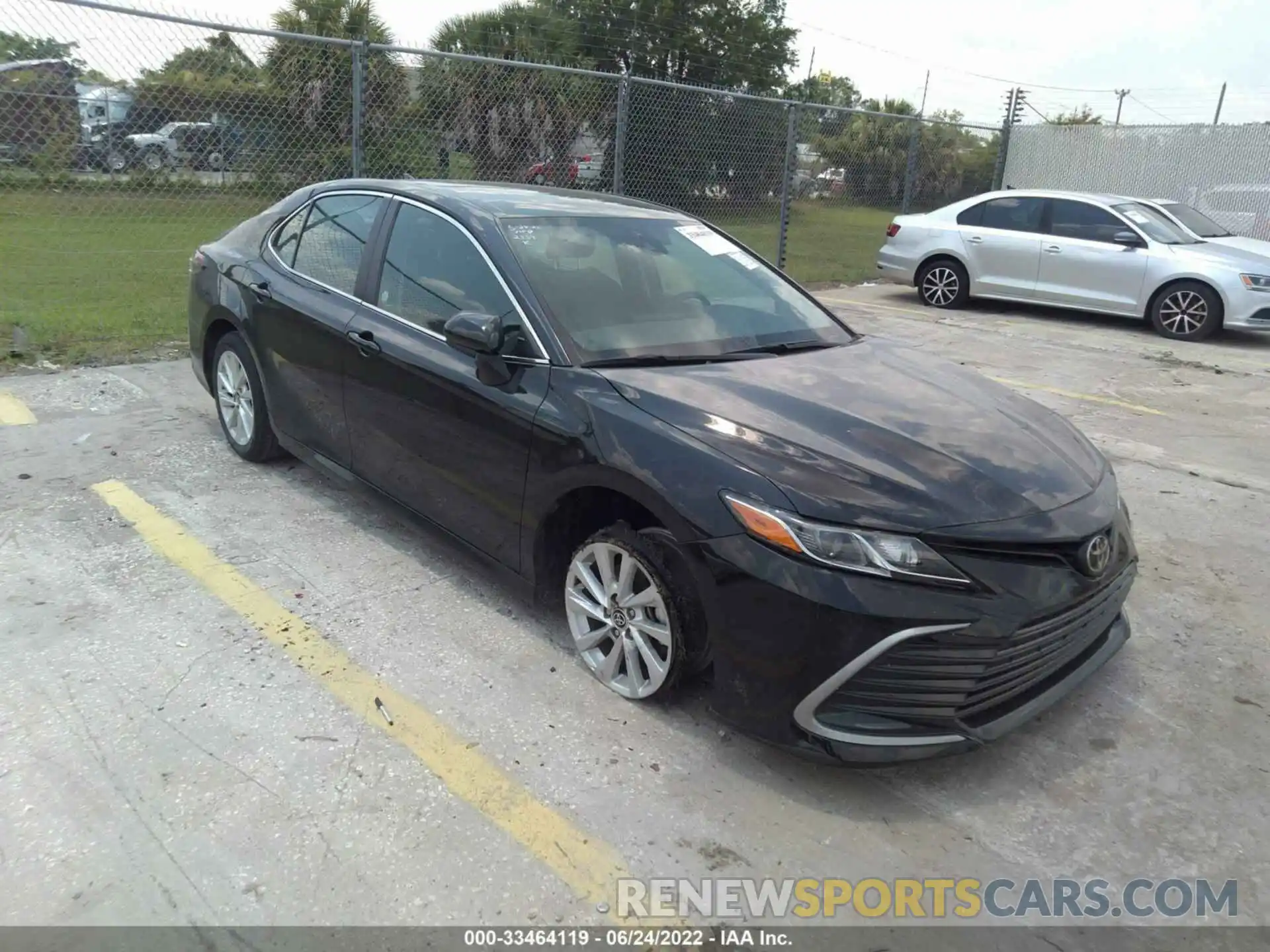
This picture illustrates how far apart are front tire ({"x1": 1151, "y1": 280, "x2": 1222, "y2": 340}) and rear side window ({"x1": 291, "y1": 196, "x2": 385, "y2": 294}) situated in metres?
9.27

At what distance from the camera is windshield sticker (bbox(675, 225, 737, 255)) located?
4211 millimetres

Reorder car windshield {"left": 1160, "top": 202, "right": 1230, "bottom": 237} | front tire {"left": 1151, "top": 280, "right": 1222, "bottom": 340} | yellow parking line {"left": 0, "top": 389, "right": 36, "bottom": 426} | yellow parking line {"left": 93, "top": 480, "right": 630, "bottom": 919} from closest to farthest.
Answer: yellow parking line {"left": 93, "top": 480, "right": 630, "bottom": 919} < yellow parking line {"left": 0, "top": 389, "right": 36, "bottom": 426} < front tire {"left": 1151, "top": 280, "right": 1222, "bottom": 340} < car windshield {"left": 1160, "top": 202, "right": 1230, "bottom": 237}

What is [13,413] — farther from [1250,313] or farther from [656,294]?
[1250,313]

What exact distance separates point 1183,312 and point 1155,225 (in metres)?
1.12

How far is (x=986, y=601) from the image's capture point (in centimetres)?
253

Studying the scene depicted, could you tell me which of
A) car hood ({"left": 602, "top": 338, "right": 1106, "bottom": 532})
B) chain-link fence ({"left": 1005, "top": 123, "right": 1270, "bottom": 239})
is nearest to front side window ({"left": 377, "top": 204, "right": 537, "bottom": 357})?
car hood ({"left": 602, "top": 338, "right": 1106, "bottom": 532})

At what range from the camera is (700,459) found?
2752mm

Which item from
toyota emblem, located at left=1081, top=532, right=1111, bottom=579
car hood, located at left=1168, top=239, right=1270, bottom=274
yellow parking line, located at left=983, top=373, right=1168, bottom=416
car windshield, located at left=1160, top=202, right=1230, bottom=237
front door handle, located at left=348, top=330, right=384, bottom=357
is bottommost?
yellow parking line, located at left=983, top=373, right=1168, bottom=416

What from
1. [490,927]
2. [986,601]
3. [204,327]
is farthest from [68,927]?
[204,327]

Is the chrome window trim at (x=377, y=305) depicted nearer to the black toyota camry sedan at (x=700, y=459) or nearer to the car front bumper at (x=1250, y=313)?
the black toyota camry sedan at (x=700, y=459)

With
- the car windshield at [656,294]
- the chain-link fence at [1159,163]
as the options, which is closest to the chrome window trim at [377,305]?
the car windshield at [656,294]

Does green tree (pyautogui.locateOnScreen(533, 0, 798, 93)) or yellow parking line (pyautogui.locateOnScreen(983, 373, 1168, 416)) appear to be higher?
green tree (pyautogui.locateOnScreen(533, 0, 798, 93))

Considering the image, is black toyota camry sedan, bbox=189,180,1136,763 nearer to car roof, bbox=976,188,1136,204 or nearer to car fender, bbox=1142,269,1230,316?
car fender, bbox=1142,269,1230,316

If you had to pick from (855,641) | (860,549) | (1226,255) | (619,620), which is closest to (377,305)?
(619,620)
